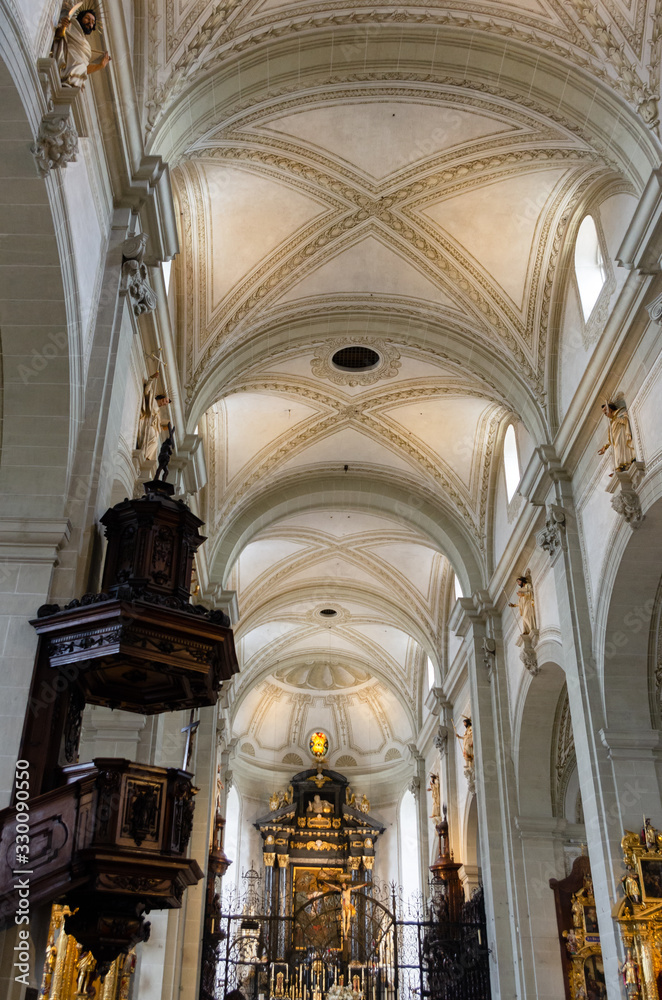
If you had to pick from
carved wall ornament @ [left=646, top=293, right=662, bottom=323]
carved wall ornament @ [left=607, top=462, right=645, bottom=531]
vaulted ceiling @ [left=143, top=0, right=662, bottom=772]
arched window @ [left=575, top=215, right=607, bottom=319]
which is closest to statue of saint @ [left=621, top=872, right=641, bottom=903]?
carved wall ornament @ [left=607, top=462, right=645, bottom=531]

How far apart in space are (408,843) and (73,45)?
24.0 metres

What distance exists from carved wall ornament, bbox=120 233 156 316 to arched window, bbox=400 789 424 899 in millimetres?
20109

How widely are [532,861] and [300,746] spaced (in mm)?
15846

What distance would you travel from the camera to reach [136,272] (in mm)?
8289

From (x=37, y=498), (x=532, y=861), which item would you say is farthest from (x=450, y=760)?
(x=37, y=498)

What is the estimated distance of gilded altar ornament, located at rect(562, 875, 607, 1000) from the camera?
12.5 meters

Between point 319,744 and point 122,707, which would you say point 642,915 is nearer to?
point 122,707

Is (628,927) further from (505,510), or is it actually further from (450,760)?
(450,760)

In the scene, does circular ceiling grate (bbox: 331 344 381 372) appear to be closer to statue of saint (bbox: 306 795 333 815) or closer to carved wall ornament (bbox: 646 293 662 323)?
carved wall ornament (bbox: 646 293 662 323)

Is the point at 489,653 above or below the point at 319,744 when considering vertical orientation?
below

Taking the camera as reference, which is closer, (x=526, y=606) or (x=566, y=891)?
(x=566, y=891)

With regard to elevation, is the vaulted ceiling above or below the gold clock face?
above

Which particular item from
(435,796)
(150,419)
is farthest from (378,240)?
(435,796)

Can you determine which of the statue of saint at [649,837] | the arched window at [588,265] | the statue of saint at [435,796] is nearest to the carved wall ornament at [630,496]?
the arched window at [588,265]
